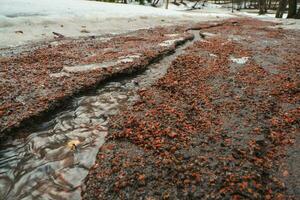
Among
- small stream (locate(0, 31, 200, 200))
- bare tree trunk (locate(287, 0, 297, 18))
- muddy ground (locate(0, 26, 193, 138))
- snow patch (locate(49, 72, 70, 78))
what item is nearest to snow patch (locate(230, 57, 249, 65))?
muddy ground (locate(0, 26, 193, 138))

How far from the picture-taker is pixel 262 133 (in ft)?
6.39

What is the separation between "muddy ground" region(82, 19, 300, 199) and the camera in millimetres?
1490

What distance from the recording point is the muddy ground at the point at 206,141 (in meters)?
1.49

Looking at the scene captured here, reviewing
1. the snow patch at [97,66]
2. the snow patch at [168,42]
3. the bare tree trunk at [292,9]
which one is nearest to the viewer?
the snow patch at [97,66]

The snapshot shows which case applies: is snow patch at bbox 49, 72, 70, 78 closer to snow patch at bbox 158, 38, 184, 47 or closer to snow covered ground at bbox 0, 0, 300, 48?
snow patch at bbox 158, 38, 184, 47

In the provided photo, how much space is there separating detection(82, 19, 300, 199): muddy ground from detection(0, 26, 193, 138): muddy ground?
675 mm

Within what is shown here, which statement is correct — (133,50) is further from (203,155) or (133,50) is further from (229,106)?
(203,155)

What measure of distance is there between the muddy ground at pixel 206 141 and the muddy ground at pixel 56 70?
2.21ft

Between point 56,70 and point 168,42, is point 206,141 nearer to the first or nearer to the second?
point 56,70

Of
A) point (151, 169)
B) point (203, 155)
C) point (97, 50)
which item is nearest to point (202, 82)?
point (203, 155)

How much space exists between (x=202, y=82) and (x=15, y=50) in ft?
10.6

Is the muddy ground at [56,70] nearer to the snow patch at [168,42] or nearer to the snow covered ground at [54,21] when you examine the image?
the snow patch at [168,42]

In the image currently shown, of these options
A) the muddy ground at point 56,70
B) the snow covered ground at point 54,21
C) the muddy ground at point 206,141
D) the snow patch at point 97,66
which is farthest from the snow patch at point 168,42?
the snow covered ground at point 54,21

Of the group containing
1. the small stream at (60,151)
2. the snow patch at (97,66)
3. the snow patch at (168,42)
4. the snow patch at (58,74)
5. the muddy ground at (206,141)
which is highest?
the snow patch at (168,42)
